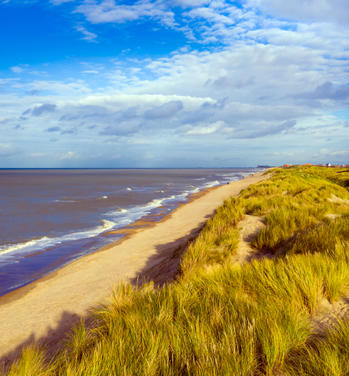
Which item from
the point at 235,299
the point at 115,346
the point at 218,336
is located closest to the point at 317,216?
the point at 235,299

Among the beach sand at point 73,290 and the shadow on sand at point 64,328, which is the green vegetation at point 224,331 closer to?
the shadow on sand at point 64,328

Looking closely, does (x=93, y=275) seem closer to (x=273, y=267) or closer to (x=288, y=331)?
(x=273, y=267)

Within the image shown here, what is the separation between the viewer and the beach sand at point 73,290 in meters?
5.06

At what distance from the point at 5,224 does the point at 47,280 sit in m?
10.2

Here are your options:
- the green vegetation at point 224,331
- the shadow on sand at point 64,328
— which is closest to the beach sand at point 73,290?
the shadow on sand at point 64,328

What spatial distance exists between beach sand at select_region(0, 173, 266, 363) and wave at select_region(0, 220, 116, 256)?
10.0 feet

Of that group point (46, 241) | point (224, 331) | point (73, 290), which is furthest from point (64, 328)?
point (46, 241)

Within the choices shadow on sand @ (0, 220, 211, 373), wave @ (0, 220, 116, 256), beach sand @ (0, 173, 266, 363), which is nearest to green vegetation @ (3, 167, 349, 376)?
shadow on sand @ (0, 220, 211, 373)

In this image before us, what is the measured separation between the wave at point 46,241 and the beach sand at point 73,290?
305 centimetres

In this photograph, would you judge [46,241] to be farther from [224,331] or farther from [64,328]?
[224,331]

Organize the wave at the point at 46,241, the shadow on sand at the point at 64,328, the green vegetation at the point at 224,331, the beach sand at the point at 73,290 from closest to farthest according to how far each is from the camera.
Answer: the green vegetation at the point at 224,331 < the shadow on sand at the point at 64,328 < the beach sand at the point at 73,290 < the wave at the point at 46,241

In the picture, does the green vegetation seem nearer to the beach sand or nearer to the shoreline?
the beach sand

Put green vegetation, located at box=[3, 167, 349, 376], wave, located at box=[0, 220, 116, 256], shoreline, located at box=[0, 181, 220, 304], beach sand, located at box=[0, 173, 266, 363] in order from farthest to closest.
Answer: wave, located at box=[0, 220, 116, 256], shoreline, located at box=[0, 181, 220, 304], beach sand, located at box=[0, 173, 266, 363], green vegetation, located at box=[3, 167, 349, 376]

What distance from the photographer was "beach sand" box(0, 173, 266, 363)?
16.6 feet
